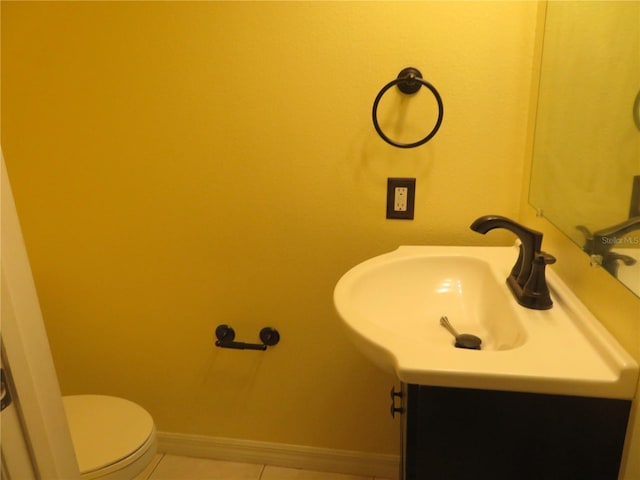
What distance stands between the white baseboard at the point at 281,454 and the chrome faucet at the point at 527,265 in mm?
946

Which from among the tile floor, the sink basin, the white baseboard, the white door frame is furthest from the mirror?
the tile floor

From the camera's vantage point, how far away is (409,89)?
52.6 inches

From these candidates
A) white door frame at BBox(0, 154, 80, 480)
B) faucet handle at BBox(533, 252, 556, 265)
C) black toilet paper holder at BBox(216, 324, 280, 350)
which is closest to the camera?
white door frame at BBox(0, 154, 80, 480)

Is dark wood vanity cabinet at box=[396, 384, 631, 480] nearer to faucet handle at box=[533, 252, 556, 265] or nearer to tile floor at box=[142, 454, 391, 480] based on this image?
faucet handle at box=[533, 252, 556, 265]

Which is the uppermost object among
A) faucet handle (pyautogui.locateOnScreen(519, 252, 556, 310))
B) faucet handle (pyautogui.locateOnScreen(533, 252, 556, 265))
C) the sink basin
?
faucet handle (pyautogui.locateOnScreen(533, 252, 556, 265))

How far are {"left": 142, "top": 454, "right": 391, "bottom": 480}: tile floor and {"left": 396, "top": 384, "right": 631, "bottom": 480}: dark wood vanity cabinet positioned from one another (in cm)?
97

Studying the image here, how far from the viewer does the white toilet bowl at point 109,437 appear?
51.9 inches

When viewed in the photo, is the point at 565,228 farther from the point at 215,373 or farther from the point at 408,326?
the point at 215,373

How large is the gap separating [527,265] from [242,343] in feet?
3.26

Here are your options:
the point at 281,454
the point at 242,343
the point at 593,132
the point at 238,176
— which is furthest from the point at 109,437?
the point at 593,132

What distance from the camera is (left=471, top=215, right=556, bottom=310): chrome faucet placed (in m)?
0.99

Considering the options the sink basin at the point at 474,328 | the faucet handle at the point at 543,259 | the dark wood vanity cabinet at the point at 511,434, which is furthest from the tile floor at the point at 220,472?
the faucet handle at the point at 543,259

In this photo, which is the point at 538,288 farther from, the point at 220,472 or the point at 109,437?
the point at 220,472

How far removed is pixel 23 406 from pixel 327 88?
108cm
